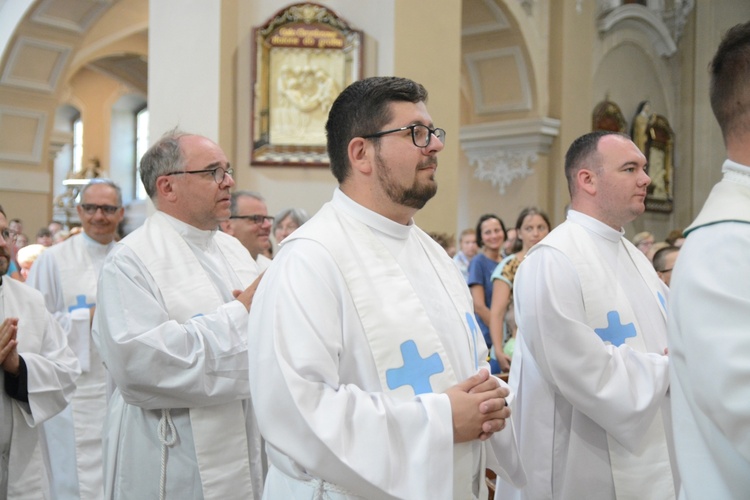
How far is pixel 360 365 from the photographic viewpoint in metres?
2.29

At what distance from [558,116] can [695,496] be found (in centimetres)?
1160

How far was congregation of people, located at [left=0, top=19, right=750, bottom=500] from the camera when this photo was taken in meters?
1.87

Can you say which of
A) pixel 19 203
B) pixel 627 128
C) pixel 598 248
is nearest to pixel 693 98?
pixel 627 128

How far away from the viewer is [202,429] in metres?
3.23

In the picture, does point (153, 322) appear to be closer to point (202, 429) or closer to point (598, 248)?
point (202, 429)

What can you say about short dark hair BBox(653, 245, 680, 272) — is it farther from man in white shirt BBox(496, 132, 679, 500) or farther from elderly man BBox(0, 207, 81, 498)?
elderly man BBox(0, 207, 81, 498)

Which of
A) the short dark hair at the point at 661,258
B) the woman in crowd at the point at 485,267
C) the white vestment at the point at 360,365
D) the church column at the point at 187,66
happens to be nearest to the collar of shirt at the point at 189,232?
the white vestment at the point at 360,365

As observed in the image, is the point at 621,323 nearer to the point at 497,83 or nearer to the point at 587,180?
the point at 587,180

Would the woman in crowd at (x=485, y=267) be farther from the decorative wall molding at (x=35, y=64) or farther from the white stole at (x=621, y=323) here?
the decorative wall molding at (x=35, y=64)

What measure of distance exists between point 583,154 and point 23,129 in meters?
11.3

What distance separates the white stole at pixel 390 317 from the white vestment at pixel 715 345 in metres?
0.63

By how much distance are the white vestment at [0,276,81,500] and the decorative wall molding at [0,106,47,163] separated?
1002 centimetres

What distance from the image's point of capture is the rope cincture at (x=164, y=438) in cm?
318

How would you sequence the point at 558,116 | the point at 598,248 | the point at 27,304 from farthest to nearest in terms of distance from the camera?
the point at 558,116 < the point at 27,304 < the point at 598,248
